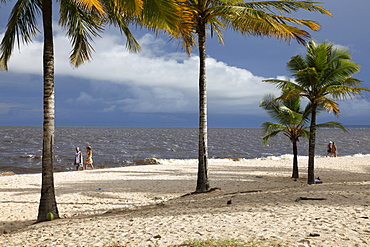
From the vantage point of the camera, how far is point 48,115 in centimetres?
844

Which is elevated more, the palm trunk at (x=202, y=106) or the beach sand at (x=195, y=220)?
the palm trunk at (x=202, y=106)

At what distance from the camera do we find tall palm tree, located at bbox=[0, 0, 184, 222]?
7336 millimetres

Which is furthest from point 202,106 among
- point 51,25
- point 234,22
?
point 51,25

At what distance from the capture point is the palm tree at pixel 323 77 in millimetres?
14078

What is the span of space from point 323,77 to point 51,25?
11.4 m

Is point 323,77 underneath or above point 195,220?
above

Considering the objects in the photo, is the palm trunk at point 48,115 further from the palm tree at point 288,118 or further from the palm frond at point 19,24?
the palm tree at point 288,118

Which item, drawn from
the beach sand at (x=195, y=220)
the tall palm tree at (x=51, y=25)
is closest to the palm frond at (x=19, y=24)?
the tall palm tree at (x=51, y=25)

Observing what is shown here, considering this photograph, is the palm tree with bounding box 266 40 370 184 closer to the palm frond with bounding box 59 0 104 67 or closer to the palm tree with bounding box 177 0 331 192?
the palm tree with bounding box 177 0 331 192

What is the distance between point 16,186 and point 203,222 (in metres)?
11.9

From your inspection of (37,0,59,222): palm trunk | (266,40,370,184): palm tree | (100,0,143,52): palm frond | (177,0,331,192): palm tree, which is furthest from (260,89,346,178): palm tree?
(37,0,59,222): palm trunk

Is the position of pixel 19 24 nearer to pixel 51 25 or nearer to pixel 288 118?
pixel 51 25

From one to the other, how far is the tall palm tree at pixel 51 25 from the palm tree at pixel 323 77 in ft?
27.1

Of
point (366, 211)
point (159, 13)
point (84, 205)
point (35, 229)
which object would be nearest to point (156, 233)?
point (35, 229)
